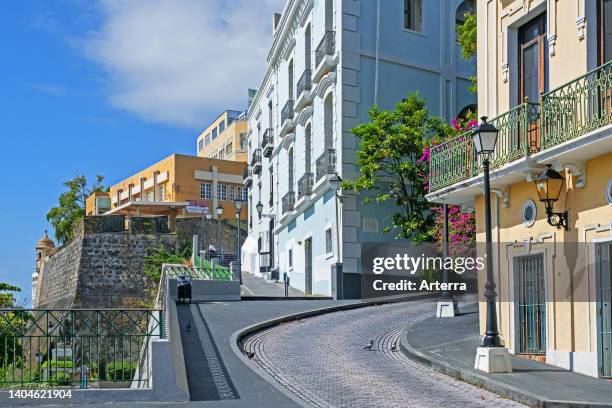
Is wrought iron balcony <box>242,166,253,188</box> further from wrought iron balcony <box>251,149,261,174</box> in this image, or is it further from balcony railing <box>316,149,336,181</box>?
balcony railing <box>316,149,336,181</box>

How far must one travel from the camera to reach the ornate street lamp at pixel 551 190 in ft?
41.2

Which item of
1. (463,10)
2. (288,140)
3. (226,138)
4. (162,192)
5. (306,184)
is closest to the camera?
(463,10)

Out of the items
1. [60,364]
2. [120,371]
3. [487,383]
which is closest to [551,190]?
[487,383]

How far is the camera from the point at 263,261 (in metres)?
Answer: 41.8

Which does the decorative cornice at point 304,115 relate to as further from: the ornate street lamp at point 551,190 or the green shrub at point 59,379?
the green shrub at point 59,379

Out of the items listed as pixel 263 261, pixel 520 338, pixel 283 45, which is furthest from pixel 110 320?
pixel 263 261

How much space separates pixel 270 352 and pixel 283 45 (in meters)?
24.3

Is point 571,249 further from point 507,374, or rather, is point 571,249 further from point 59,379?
point 59,379

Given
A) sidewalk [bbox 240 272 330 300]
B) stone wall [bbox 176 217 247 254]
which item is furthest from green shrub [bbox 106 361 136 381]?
stone wall [bbox 176 217 247 254]

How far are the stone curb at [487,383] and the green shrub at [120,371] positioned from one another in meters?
4.81

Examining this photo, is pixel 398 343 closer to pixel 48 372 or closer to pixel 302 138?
pixel 48 372

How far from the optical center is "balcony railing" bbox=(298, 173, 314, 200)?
30.7 meters

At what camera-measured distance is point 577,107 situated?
11.9 meters

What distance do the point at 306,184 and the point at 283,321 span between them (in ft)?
39.8
